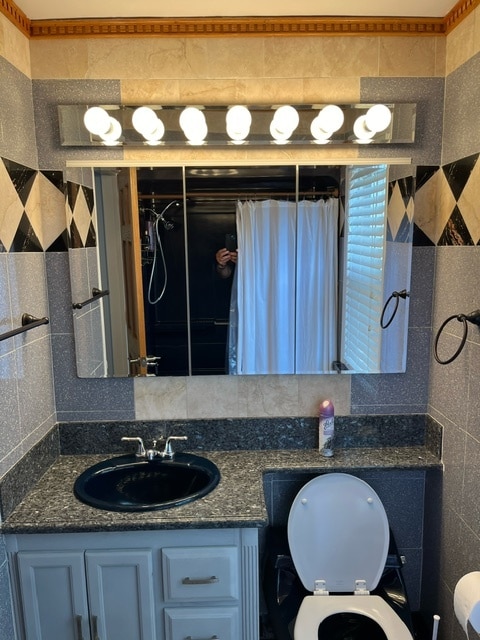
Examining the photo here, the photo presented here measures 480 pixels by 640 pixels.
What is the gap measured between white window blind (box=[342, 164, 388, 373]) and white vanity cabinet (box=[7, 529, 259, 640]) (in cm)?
79

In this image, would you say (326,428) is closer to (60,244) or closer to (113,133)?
(60,244)

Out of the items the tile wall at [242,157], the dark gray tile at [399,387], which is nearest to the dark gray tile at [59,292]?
the tile wall at [242,157]

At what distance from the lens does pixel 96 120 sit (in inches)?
62.0

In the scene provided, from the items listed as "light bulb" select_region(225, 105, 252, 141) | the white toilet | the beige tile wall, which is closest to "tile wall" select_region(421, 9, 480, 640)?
the white toilet

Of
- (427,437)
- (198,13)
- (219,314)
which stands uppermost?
(198,13)

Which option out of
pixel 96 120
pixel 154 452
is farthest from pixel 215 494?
pixel 96 120

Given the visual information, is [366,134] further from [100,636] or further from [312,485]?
[100,636]

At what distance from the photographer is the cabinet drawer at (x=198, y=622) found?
1441 millimetres

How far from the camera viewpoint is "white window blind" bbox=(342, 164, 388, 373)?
1.68 m

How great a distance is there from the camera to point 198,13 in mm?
1533

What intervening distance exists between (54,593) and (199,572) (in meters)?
0.46

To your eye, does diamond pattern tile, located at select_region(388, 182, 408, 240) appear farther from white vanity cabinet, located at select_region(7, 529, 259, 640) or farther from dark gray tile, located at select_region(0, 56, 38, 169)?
dark gray tile, located at select_region(0, 56, 38, 169)

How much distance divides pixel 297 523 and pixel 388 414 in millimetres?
551

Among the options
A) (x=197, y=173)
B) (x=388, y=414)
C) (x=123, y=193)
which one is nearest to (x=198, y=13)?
(x=197, y=173)
